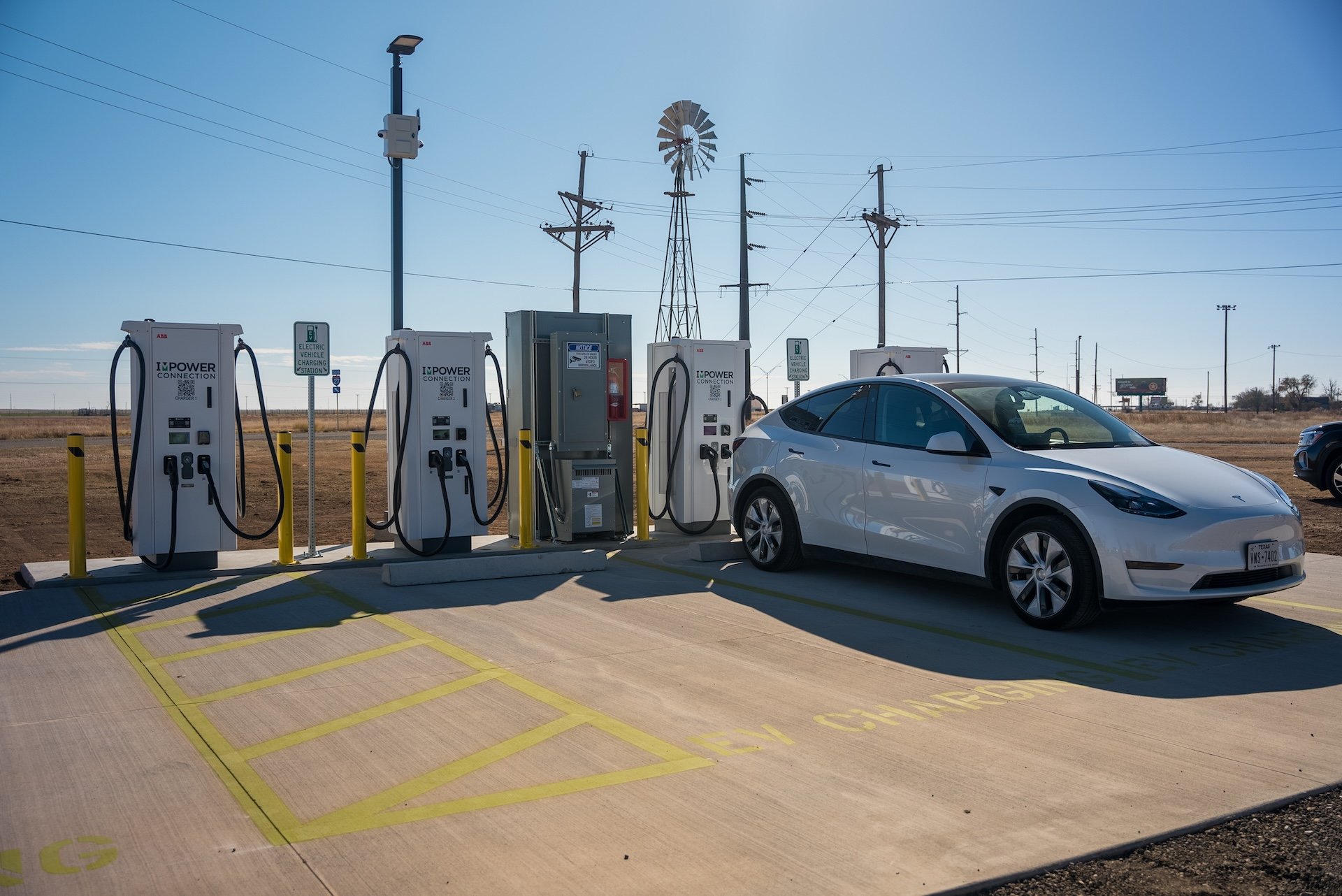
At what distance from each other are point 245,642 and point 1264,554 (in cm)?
629

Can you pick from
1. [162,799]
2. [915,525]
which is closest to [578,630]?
[915,525]

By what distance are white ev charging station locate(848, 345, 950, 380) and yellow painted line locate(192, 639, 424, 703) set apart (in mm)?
8382

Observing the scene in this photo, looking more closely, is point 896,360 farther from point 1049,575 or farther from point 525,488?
point 1049,575

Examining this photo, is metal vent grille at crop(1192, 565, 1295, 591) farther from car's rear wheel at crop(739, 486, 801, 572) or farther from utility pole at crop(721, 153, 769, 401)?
utility pole at crop(721, 153, 769, 401)

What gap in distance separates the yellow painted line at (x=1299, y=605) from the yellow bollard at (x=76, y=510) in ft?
28.7

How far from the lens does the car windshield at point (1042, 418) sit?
24.3 ft

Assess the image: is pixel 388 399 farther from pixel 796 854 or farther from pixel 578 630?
pixel 796 854

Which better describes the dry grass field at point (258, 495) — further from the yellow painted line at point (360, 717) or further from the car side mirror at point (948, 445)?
the car side mirror at point (948, 445)

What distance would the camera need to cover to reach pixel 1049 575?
682cm

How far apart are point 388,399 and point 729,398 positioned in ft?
12.3

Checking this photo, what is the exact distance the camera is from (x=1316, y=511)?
45.7ft

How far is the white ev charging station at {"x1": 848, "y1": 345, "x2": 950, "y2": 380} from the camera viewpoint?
13812 mm

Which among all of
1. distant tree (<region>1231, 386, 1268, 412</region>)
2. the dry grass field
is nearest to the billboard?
distant tree (<region>1231, 386, 1268, 412</region>)

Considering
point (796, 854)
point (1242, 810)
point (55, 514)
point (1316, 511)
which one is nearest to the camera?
point (796, 854)
